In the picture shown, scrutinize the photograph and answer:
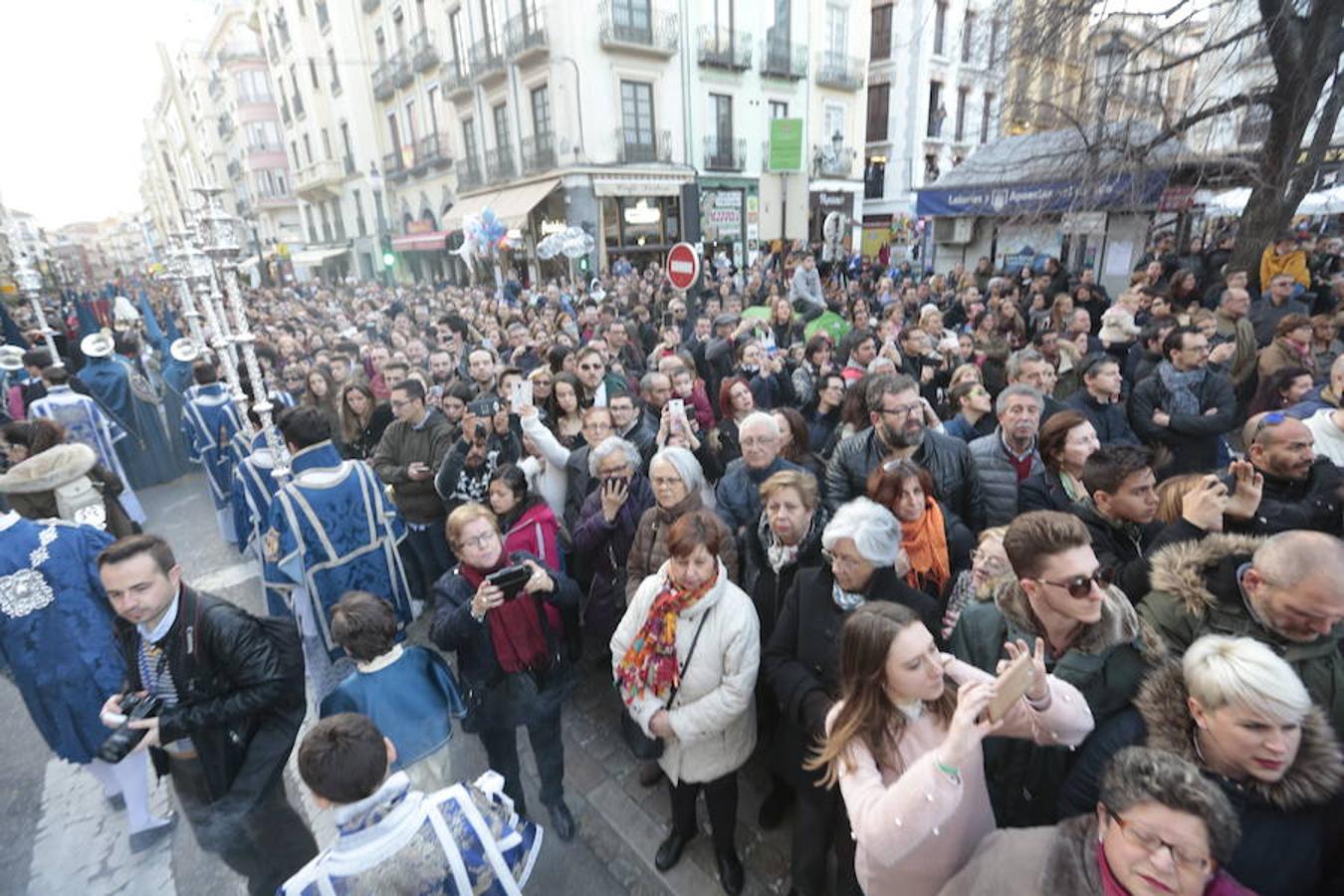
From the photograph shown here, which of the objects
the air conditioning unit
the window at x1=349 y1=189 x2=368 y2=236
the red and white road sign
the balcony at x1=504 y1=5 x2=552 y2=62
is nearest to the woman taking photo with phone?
the red and white road sign

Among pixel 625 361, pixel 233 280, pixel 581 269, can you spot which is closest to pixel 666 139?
pixel 581 269

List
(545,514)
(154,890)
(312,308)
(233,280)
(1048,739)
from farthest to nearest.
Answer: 1. (312,308)
2. (233,280)
3. (545,514)
4. (154,890)
5. (1048,739)

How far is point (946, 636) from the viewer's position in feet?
7.88

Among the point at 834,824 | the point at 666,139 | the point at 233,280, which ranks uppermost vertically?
the point at 666,139

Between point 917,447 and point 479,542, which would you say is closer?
point 479,542

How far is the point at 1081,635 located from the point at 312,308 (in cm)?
A: 1947

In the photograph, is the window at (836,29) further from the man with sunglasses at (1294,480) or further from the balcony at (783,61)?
the man with sunglasses at (1294,480)

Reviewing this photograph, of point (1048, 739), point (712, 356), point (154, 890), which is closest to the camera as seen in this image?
point (1048, 739)

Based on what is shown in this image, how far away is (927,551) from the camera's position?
8.92 ft

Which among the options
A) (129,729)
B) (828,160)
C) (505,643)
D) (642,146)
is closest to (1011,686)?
(505,643)

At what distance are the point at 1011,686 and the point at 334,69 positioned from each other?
38.5 meters

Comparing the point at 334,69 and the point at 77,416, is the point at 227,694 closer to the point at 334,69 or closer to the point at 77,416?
the point at 77,416

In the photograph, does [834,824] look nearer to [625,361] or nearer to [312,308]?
[625,361]

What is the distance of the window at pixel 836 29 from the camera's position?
2530 centimetres
